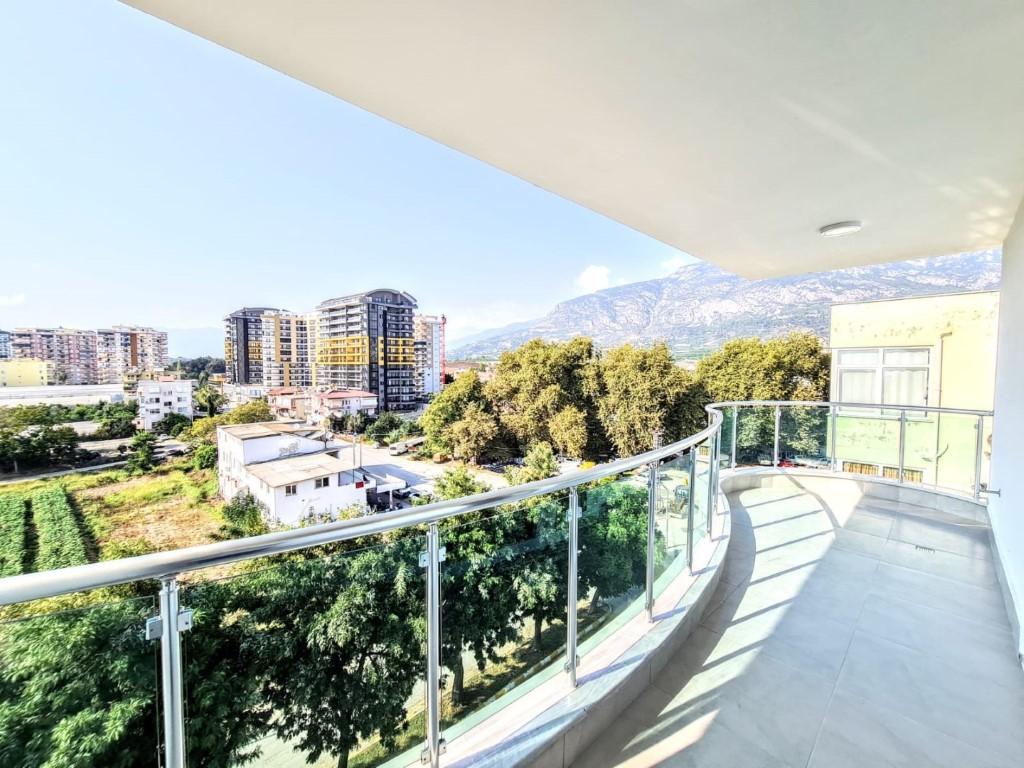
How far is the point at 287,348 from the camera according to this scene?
5444cm

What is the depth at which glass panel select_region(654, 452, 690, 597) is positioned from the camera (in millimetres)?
2316

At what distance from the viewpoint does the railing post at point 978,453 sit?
4220 millimetres

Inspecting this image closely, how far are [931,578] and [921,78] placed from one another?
3.01 m

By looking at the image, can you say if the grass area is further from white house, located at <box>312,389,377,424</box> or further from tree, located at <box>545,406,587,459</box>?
tree, located at <box>545,406,587,459</box>

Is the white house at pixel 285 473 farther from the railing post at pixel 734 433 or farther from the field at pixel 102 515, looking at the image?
the railing post at pixel 734 433

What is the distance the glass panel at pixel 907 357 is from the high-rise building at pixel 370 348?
46.6 meters

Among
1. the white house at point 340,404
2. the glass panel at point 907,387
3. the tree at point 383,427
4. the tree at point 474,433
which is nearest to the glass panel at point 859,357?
the glass panel at point 907,387

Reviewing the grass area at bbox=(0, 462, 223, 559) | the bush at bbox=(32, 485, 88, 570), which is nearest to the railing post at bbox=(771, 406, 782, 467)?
the grass area at bbox=(0, 462, 223, 559)

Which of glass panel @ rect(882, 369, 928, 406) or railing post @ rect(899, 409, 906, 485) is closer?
railing post @ rect(899, 409, 906, 485)

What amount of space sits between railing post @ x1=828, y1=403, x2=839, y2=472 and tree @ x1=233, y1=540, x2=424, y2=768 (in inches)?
222

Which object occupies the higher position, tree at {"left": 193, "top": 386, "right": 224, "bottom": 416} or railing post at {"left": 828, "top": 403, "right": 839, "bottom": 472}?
railing post at {"left": 828, "top": 403, "right": 839, "bottom": 472}

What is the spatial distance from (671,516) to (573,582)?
93cm

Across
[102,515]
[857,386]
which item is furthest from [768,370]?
[102,515]

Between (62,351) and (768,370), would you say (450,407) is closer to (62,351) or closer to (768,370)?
(768,370)
